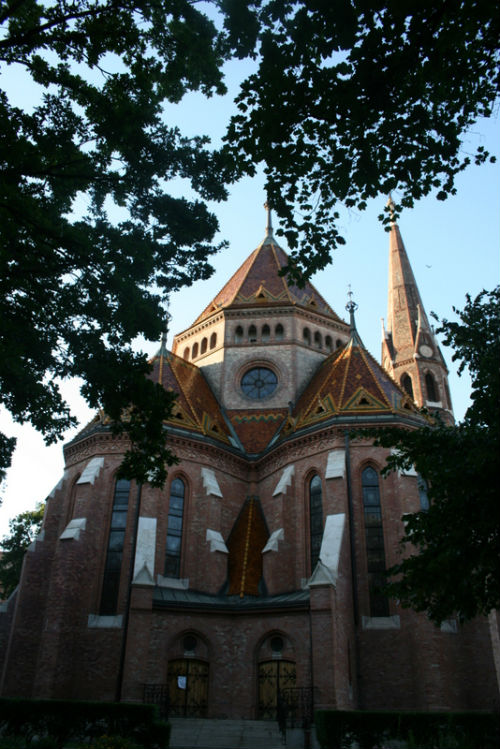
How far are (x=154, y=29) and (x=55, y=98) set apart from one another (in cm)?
227

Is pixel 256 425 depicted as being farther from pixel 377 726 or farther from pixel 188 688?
pixel 377 726

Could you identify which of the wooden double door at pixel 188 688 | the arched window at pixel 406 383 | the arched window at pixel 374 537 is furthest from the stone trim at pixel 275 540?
the arched window at pixel 406 383

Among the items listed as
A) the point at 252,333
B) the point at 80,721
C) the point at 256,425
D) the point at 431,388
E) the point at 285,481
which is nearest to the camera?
the point at 80,721

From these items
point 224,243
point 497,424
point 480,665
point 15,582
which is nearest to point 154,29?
point 224,243

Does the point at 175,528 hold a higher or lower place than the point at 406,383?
lower

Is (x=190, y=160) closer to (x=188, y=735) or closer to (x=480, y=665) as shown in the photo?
(x=188, y=735)

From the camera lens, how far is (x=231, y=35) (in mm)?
10234

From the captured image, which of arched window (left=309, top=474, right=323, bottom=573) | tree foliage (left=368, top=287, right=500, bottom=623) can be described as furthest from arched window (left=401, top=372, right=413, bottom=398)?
tree foliage (left=368, top=287, right=500, bottom=623)

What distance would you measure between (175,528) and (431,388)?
17807 mm

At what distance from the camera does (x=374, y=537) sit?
21.7 m

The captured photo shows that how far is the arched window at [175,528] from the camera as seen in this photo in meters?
22.9

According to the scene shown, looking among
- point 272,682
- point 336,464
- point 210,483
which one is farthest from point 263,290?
point 272,682

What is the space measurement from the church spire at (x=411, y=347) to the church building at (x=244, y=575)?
7115mm

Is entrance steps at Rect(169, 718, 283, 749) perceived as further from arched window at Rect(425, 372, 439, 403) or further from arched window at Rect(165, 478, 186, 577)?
arched window at Rect(425, 372, 439, 403)
